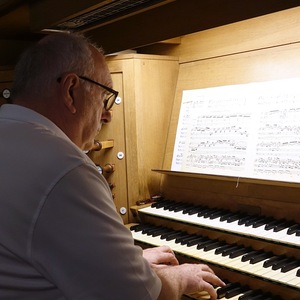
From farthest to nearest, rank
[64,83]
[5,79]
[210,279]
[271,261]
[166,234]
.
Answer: [5,79], [166,234], [271,261], [210,279], [64,83]

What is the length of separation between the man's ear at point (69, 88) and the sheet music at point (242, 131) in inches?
38.9

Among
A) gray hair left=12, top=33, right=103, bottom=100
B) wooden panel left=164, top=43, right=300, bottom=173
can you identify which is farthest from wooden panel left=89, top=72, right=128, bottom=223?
gray hair left=12, top=33, right=103, bottom=100

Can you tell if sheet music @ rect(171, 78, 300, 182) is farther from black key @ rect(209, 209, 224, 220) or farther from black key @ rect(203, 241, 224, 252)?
black key @ rect(203, 241, 224, 252)

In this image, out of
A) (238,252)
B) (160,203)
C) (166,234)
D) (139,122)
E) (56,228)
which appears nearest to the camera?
(56,228)

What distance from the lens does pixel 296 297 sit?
167 cm

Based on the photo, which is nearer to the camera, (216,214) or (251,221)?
(251,221)

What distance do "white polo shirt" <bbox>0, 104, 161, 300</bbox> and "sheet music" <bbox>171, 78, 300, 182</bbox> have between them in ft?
3.44

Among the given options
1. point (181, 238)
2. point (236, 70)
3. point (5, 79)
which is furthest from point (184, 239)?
point (5, 79)

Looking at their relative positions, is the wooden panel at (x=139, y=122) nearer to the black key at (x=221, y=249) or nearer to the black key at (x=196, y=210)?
the black key at (x=196, y=210)

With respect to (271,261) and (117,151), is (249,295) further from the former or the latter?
(117,151)

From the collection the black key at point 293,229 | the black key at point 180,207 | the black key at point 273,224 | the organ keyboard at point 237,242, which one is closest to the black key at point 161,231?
the organ keyboard at point 237,242

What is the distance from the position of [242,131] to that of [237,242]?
1.68 feet

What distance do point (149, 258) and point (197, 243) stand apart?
350mm

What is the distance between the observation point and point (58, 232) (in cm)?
104
